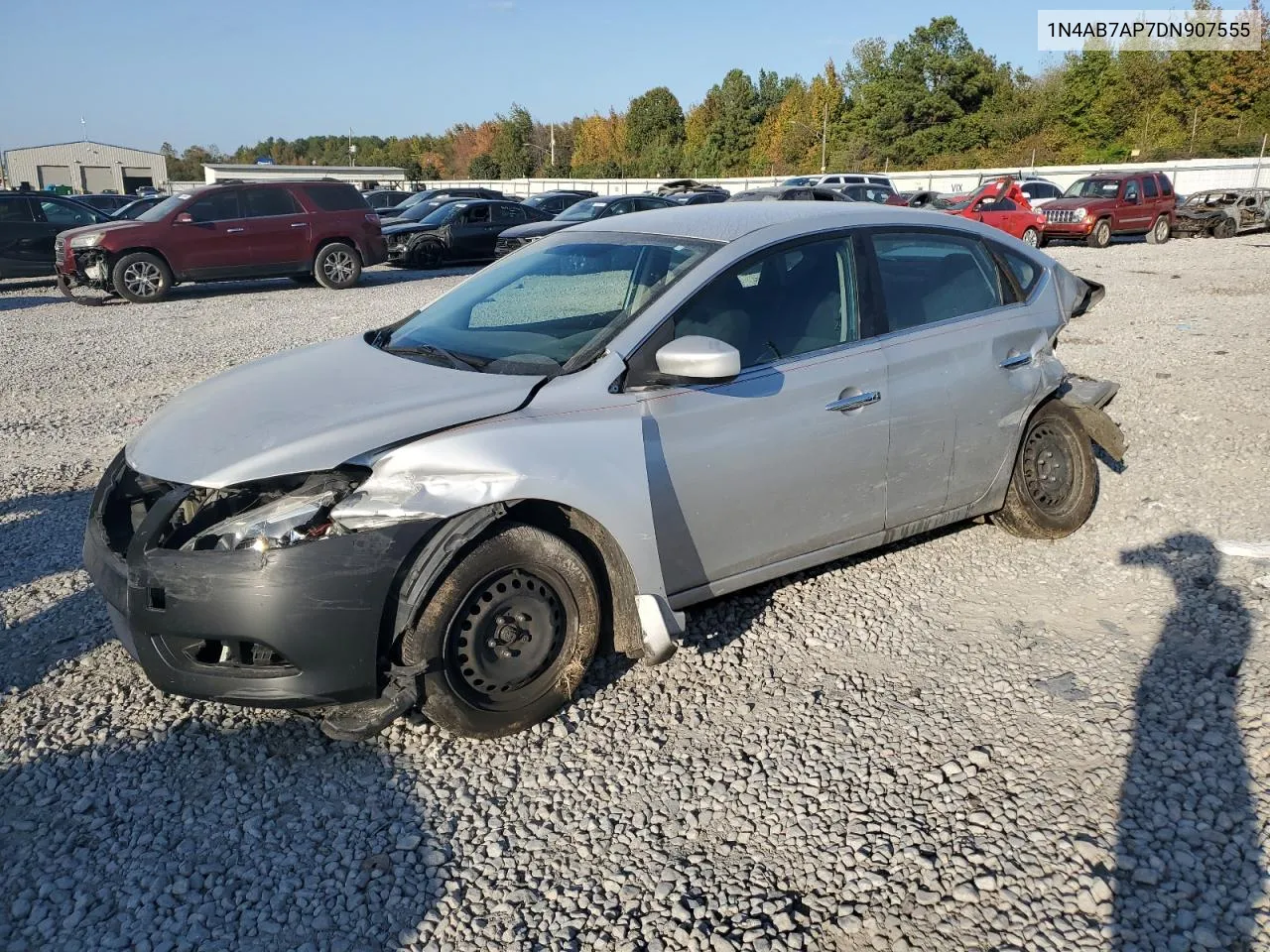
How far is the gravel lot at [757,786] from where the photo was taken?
250cm

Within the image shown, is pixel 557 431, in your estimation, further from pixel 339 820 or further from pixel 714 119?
pixel 714 119

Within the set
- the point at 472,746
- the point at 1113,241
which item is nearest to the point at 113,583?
the point at 472,746

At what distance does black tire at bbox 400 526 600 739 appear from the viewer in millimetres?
3053

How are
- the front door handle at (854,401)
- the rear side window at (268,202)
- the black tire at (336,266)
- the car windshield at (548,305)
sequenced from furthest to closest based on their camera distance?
the black tire at (336,266) < the rear side window at (268,202) < the front door handle at (854,401) < the car windshield at (548,305)

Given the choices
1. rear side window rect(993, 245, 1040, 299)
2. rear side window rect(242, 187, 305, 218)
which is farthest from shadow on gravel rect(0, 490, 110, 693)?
rear side window rect(242, 187, 305, 218)

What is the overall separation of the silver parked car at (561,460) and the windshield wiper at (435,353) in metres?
0.02

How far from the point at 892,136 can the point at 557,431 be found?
72062 millimetres

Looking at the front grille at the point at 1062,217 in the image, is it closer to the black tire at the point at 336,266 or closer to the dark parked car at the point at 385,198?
the black tire at the point at 336,266

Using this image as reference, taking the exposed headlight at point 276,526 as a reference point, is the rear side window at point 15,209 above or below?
above

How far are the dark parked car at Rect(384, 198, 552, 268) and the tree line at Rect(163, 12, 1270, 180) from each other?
44.3 metres

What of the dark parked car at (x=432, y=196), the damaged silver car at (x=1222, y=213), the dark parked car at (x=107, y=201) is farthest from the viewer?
the damaged silver car at (x=1222, y=213)

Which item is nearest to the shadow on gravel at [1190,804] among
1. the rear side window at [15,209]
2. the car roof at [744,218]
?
the car roof at [744,218]

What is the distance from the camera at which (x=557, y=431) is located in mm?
3221

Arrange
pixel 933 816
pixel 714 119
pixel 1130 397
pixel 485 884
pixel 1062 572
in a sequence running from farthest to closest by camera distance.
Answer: pixel 714 119
pixel 1130 397
pixel 1062 572
pixel 933 816
pixel 485 884
